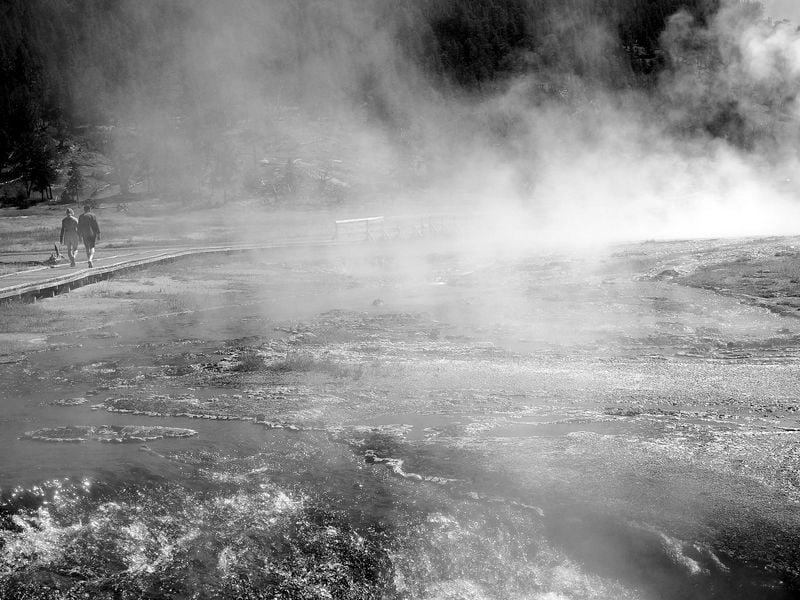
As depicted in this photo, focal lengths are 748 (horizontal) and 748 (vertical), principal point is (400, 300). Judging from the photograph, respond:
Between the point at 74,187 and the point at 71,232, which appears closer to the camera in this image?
the point at 71,232

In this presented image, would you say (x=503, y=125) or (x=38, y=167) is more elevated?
(x=503, y=125)

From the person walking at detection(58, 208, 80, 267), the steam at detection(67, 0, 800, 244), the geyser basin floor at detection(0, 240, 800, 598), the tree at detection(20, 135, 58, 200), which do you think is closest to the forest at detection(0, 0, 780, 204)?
the tree at detection(20, 135, 58, 200)

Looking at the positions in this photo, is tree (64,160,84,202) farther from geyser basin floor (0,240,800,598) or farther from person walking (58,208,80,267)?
geyser basin floor (0,240,800,598)

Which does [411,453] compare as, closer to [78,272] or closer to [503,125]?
[78,272]

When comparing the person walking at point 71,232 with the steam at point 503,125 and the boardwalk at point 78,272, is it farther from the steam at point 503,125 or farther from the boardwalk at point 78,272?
the steam at point 503,125

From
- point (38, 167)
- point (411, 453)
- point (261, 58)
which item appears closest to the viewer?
point (411, 453)

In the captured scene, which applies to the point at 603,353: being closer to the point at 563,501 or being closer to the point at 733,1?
the point at 563,501

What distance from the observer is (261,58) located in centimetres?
5981

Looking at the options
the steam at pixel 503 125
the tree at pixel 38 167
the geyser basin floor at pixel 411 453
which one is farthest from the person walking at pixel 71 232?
the tree at pixel 38 167

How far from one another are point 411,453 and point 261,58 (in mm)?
60052

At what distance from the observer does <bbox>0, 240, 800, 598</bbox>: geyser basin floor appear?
318cm

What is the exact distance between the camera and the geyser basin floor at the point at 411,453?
3.18 m

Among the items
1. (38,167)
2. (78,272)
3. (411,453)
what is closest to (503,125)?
(38,167)

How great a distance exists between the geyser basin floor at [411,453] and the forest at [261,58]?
2733cm
